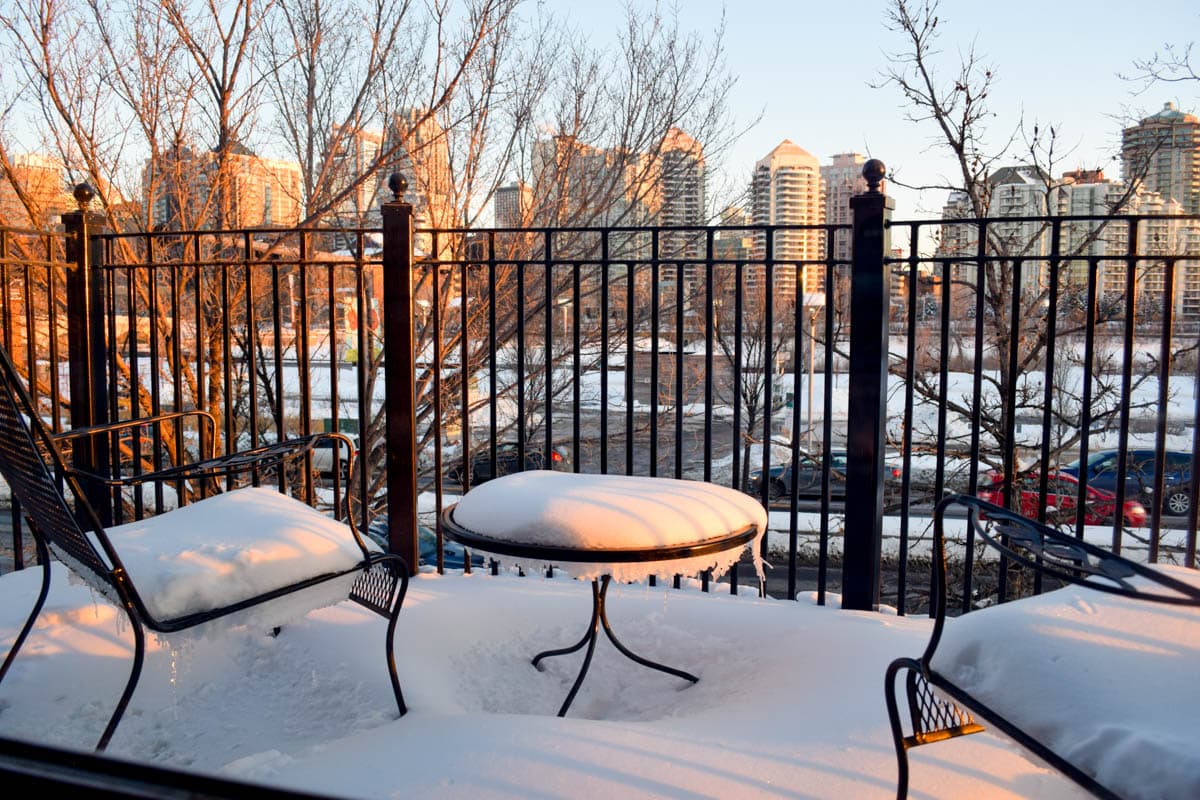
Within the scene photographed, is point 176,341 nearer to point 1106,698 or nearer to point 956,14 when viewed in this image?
point 1106,698

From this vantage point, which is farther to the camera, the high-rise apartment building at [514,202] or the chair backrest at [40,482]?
the high-rise apartment building at [514,202]

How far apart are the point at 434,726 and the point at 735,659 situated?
37.5 inches

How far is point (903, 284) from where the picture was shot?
20.5ft

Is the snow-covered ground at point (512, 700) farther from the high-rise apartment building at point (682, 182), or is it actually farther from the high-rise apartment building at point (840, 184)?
the high-rise apartment building at point (682, 182)

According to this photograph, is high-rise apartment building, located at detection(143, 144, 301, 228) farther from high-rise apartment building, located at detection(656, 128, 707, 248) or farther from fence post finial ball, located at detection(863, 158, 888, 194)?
fence post finial ball, located at detection(863, 158, 888, 194)

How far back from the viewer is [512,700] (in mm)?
2279

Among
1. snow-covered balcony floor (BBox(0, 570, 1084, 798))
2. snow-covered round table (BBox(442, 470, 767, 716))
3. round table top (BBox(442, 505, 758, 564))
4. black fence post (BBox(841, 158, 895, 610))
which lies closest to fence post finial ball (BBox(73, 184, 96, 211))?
snow-covered balcony floor (BBox(0, 570, 1084, 798))

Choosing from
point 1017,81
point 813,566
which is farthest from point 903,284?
point 813,566

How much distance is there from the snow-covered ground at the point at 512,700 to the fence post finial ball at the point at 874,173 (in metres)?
1.38

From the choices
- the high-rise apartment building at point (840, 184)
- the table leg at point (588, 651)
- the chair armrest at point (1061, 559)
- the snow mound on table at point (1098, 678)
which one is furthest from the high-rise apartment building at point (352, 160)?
the snow mound on table at point (1098, 678)

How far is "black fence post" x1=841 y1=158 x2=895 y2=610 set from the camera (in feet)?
8.86

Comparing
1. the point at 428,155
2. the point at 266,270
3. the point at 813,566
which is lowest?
the point at 813,566

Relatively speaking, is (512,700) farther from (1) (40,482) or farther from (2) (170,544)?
(1) (40,482)

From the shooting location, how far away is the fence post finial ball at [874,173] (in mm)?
2760
